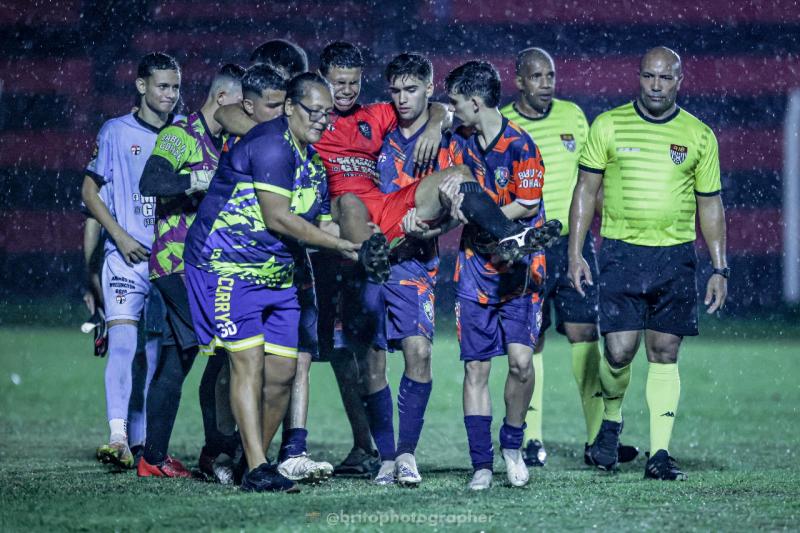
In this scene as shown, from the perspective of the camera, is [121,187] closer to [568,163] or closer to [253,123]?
[253,123]

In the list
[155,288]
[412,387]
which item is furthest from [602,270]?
[155,288]

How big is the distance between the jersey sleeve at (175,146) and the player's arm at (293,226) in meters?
0.75

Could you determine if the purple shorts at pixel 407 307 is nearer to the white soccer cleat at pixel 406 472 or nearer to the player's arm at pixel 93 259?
the white soccer cleat at pixel 406 472

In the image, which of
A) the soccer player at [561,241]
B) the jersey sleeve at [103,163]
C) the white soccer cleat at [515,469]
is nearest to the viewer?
the white soccer cleat at [515,469]

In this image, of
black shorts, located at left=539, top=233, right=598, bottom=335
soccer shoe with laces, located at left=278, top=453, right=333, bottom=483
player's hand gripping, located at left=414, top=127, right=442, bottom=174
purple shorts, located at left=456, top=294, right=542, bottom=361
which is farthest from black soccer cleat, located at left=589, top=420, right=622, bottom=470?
player's hand gripping, located at left=414, top=127, right=442, bottom=174

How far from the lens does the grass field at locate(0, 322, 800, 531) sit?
4.09 meters

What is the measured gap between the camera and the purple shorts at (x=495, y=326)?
5.00 m

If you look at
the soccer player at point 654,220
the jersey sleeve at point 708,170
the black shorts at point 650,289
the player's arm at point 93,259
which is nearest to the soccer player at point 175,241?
the player's arm at point 93,259

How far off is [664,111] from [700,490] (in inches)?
70.5

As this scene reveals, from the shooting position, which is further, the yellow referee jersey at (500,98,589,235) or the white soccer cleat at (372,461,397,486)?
the yellow referee jersey at (500,98,589,235)

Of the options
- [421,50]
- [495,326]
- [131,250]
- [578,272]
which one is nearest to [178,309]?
[131,250]

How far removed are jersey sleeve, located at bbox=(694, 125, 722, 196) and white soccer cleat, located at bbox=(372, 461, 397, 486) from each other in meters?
1.95

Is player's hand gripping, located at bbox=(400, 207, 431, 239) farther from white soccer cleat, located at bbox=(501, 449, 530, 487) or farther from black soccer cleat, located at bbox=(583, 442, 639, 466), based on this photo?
black soccer cleat, located at bbox=(583, 442, 639, 466)

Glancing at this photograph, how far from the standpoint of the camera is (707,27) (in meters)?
13.3
